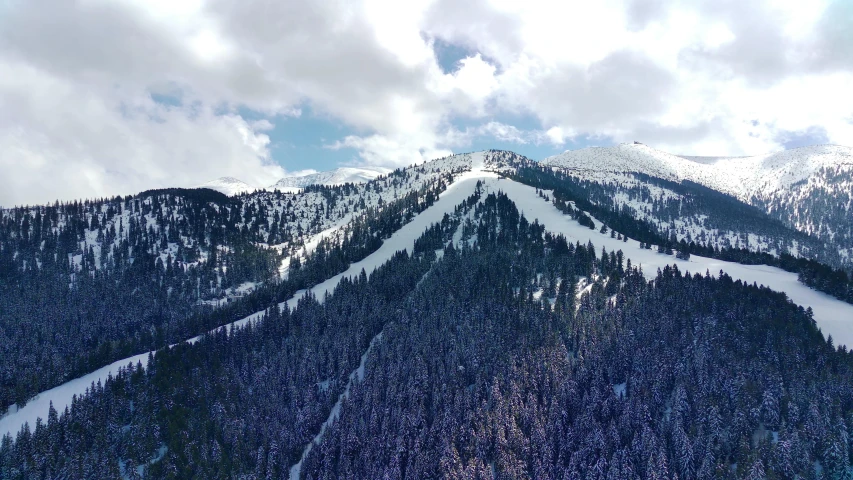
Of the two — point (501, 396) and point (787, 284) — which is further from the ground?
point (787, 284)

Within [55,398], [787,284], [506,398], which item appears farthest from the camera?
[787,284]

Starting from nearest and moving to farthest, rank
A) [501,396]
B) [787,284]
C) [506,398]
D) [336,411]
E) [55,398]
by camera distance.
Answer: [506,398] < [501,396] < [336,411] < [55,398] < [787,284]

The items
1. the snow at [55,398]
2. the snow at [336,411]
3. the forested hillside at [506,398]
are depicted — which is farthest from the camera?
the snow at [55,398]

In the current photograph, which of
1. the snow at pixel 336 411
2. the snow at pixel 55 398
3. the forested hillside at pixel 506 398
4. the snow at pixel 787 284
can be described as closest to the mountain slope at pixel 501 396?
the forested hillside at pixel 506 398

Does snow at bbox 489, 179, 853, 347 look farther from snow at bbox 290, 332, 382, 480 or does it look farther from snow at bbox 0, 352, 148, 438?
snow at bbox 0, 352, 148, 438

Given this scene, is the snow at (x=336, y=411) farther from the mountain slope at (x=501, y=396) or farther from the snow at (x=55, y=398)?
the snow at (x=55, y=398)

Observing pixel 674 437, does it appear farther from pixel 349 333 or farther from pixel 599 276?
pixel 349 333

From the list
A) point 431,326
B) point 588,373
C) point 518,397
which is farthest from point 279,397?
point 588,373

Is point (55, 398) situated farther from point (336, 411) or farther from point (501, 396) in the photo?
point (501, 396)

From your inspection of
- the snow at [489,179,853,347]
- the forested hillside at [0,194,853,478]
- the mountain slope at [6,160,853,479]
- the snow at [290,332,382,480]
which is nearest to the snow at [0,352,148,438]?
the mountain slope at [6,160,853,479]

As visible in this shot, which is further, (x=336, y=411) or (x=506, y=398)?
(x=336, y=411)

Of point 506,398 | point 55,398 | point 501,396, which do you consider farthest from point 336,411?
point 55,398
